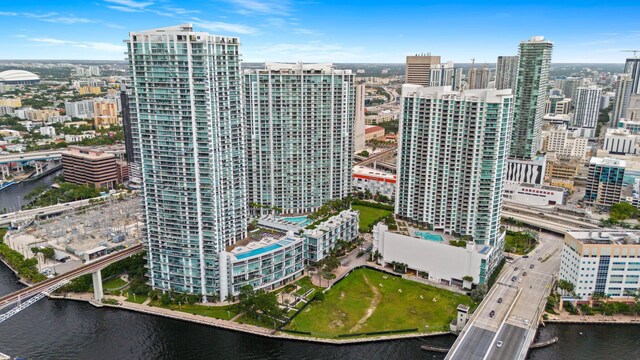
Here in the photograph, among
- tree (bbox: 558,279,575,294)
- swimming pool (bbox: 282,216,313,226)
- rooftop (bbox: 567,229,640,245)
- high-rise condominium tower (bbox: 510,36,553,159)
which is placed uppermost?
high-rise condominium tower (bbox: 510,36,553,159)

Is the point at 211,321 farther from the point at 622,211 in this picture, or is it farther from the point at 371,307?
the point at 622,211

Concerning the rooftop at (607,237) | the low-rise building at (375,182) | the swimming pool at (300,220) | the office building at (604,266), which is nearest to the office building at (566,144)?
the low-rise building at (375,182)

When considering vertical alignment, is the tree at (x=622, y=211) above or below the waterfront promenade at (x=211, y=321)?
above

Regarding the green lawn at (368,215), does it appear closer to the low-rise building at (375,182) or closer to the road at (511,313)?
the low-rise building at (375,182)

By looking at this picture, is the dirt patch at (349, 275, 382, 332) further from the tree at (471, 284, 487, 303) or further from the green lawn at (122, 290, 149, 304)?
the green lawn at (122, 290, 149, 304)

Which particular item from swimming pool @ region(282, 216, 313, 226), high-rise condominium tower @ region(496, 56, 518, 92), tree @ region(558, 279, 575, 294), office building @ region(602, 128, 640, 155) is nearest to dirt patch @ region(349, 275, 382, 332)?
swimming pool @ region(282, 216, 313, 226)

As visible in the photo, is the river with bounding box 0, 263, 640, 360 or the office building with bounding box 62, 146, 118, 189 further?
the office building with bounding box 62, 146, 118, 189
